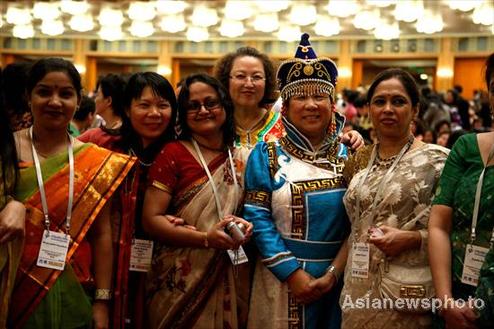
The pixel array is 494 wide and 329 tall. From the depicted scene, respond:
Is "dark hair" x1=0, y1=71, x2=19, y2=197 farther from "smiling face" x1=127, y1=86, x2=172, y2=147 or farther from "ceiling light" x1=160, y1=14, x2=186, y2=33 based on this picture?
"ceiling light" x1=160, y1=14, x2=186, y2=33

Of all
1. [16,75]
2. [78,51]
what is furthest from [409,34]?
[16,75]

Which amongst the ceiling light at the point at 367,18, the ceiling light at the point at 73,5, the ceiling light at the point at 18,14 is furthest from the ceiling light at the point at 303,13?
the ceiling light at the point at 18,14

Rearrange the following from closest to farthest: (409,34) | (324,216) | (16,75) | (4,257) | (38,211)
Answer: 1. (4,257)
2. (38,211)
3. (324,216)
4. (16,75)
5. (409,34)

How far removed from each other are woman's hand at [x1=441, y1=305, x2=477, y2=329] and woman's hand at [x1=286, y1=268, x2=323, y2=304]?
1.82 ft

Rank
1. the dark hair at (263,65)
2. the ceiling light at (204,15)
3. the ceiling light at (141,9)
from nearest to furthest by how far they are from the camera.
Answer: the dark hair at (263,65) < the ceiling light at (141,9) < the ceiling light at (204,15)

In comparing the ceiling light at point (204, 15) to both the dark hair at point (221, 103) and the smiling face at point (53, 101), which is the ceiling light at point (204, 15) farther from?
the smiling face at point (53, 101)

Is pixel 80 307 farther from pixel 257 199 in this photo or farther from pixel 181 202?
pixel 257 199

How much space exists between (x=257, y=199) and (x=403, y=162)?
599 millimetres

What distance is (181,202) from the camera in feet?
8.25

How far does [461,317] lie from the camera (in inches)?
75.9

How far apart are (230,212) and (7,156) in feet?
2.95

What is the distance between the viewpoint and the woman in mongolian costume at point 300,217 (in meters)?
2.42

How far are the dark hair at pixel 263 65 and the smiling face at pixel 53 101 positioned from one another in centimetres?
107

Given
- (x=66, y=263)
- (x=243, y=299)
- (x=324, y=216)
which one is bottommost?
(x=243, y=299)
